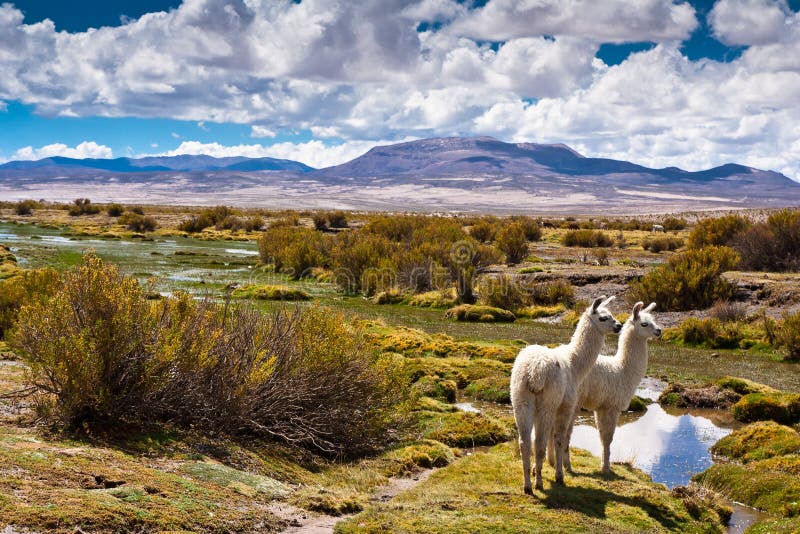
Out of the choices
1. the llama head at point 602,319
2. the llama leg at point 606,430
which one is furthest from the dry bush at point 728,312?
the llama head at point 602,319

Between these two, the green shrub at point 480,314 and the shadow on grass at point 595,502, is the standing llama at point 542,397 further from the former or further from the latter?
the green shrub at point 480,314

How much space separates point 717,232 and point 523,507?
35173 millimetres

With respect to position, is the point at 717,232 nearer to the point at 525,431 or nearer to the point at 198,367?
the point at 525,431

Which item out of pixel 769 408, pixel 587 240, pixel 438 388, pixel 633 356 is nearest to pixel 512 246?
pixel 587 240

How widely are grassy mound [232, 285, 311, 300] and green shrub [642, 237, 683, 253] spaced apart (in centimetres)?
2815

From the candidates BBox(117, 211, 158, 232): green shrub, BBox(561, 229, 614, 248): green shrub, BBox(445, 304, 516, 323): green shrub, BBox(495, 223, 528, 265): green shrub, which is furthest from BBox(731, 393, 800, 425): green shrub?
BBox(117, 211, 158, 232): green shrub

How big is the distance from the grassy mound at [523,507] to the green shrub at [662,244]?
4044 centimetres

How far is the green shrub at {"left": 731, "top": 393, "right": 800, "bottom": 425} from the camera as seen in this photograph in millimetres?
14492

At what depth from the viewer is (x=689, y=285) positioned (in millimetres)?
26672

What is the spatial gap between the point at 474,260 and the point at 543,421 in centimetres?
2535

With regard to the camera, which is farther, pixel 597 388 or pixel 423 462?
pixel 423 462

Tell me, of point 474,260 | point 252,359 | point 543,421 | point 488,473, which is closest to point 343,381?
point 252,359

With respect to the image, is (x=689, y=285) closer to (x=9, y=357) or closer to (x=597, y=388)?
(x=597, y=388)

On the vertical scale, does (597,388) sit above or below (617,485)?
above
